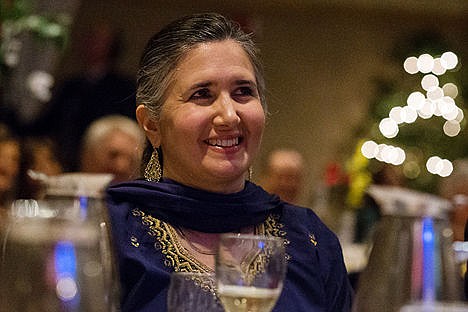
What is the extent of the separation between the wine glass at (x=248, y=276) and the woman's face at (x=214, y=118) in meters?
0.79

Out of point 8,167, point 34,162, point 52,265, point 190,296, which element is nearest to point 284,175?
point 34,162

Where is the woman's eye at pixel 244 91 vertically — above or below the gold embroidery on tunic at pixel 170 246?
above

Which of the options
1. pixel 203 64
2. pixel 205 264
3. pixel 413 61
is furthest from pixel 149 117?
pixel 413 61

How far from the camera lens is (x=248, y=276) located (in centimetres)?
122

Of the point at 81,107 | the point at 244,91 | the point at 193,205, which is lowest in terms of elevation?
the point at 193,205

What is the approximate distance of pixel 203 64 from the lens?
2094mm

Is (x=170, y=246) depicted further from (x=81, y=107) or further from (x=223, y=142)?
(x=81, y=107)

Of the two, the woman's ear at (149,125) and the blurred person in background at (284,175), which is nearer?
the woman's ear at (149,125)

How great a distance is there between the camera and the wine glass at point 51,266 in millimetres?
857

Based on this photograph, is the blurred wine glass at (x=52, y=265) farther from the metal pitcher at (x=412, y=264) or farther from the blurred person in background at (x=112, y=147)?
the blurred person in background at (x=112, y=147)

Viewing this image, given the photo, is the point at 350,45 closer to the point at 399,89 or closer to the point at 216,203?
the point at 399,89

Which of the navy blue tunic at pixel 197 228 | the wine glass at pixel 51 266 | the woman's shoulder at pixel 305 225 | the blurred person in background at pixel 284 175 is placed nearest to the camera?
the wine glass at pixel 51 266

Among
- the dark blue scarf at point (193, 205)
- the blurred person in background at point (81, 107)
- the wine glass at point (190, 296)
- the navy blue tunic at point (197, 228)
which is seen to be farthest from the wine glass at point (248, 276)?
the blurred person in background at point (81, 107)

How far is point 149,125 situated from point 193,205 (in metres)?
0.29
